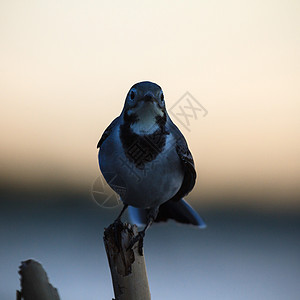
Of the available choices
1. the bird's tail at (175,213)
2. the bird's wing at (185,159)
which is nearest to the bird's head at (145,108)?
the bird's wing at (185,159)

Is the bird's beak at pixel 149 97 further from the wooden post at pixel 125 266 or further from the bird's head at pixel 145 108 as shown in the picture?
the wooden post at pixel 125 266

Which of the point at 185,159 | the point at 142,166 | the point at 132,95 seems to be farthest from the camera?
the point at 185,159

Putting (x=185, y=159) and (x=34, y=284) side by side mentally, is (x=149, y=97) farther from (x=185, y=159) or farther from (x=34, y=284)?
(x=34, y=284)

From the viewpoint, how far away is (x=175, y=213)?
351 centimetres

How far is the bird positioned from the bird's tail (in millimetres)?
584

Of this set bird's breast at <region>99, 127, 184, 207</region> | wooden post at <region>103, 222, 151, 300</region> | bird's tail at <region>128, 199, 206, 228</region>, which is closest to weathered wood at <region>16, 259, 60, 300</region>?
wooden post at <region>103, 222, 151, 300</region>

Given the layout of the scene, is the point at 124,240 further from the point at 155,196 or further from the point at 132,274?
the point at 155,196

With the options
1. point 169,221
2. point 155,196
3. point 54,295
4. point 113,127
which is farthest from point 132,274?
point 169,221

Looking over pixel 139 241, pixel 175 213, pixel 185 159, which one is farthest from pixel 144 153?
pixel 175 213

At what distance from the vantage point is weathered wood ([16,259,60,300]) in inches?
71.3

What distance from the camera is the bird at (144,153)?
2551 mm

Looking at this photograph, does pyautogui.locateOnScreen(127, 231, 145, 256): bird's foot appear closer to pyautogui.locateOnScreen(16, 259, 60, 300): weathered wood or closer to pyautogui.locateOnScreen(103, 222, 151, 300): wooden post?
pyautogui.locateOnScreen(103, 222, 151, 300): wooden post

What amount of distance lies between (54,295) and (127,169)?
995mm

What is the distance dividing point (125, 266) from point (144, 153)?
69 centimetres
